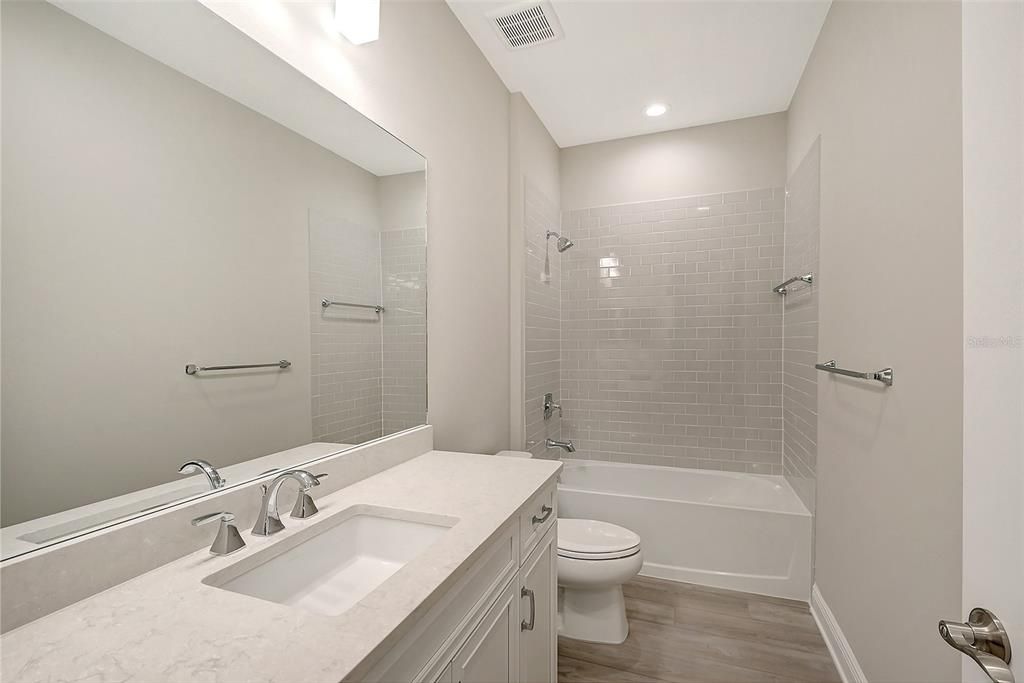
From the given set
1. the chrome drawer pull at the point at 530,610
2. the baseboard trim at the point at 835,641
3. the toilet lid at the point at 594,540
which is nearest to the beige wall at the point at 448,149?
the toilet lid at the point at 594,540

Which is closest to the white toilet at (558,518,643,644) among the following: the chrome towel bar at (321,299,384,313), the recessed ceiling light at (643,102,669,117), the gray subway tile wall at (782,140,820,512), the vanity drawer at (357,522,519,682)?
the vanity drawer at (357,522,519,682)

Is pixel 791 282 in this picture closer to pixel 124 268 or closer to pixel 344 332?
pixel 344 332

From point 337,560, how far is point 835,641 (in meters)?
2.15

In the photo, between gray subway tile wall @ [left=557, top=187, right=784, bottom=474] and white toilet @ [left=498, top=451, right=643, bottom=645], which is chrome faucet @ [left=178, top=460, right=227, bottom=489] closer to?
white toilet @ [left=498, top=451, right=643, bottom=645]

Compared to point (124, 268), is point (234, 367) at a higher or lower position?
lower

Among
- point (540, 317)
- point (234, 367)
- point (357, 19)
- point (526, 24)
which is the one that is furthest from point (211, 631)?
point (540, 317)

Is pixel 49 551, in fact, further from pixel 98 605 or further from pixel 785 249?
pixel 785 249

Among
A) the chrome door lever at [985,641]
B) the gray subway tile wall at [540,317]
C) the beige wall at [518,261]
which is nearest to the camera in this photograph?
the chrome door lever at [985,641]

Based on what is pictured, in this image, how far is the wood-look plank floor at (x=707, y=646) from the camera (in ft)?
6.25

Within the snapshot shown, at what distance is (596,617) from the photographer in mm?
2146

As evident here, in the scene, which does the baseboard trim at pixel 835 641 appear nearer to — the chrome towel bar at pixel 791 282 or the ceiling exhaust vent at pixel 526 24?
the chrome towel bar at pixel 791 282

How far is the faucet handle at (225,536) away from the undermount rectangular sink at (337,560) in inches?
1.8

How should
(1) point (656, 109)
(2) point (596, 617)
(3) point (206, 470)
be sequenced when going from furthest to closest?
1. (1) point (656, 109)
2. (2) point (596, 617)
3. (3) point (206, 470)

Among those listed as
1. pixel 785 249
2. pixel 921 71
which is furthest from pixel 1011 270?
pixel 785 249
